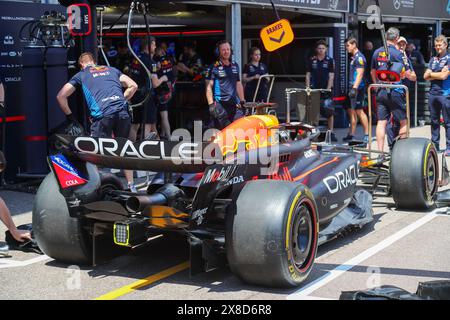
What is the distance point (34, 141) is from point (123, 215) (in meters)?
4.93

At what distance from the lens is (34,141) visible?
34.8 ft

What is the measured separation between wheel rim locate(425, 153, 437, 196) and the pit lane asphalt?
1.04 metres

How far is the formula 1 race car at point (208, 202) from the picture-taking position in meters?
5.64

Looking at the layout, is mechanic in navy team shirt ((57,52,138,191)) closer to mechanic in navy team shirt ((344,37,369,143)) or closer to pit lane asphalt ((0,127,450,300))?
pit lane asphalt ((0,127,450,300))

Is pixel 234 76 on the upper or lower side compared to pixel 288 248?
upper

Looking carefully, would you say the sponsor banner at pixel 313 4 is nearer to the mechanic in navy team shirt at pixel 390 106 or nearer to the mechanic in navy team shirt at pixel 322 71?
the mechanic in navy team shirt at pixel 322 71

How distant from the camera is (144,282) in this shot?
6090 mm

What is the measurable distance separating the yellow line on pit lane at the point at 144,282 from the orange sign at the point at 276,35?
129 inches

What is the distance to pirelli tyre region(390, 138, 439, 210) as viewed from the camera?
836 centimetres

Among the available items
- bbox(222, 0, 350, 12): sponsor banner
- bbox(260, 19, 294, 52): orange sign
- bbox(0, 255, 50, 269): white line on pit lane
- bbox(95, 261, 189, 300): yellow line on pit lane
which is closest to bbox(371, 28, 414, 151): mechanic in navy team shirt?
bbox(260, 19, 294, 52): orange sign
